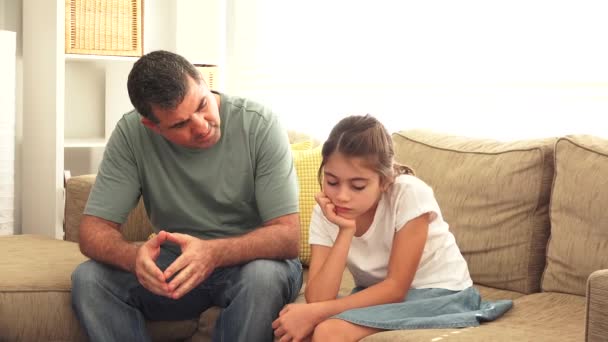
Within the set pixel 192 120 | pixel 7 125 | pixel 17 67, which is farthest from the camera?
pixel 17 67

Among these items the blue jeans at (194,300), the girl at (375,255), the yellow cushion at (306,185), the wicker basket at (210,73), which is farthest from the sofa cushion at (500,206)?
the wicker basket at (210,73)

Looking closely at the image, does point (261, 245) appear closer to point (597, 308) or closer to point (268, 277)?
point (268, 277)

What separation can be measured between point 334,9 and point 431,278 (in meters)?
1.87

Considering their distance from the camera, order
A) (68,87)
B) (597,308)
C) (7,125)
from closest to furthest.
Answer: (597,308) → (7,125) → (68,87)

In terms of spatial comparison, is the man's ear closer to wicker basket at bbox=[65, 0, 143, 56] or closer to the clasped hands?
the clasped hands

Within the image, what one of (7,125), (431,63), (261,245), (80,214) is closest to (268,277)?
(261,245)

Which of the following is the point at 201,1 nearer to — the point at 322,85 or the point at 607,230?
the point at 322,85

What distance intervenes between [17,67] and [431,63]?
71.9 inches

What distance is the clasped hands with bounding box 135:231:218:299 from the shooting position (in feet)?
7.16

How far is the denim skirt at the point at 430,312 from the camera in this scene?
201 centimetres

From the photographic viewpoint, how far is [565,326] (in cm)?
207

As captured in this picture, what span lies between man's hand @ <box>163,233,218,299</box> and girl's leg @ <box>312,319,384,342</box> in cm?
36

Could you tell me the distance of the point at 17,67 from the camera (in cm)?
403

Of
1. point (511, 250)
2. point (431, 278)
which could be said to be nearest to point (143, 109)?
point (431, 278)
